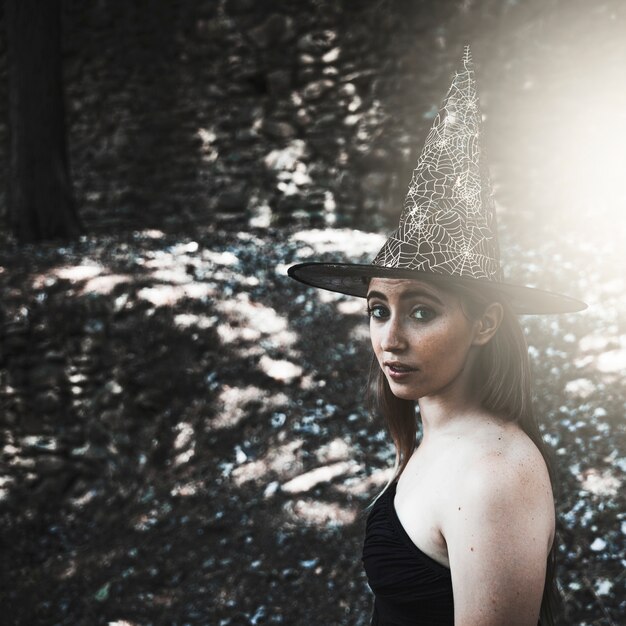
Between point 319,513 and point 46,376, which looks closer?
point 319,513

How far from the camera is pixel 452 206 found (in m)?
1.43

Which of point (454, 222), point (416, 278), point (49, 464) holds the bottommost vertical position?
point (49, 464)

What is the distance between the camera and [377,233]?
21.7ft

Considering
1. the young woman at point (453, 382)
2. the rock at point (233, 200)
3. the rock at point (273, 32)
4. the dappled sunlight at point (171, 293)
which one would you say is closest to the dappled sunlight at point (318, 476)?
the dappled sunlight at point (171, 293)

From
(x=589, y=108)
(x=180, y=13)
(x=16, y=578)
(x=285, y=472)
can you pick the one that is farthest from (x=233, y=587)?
(x=180, y=13)

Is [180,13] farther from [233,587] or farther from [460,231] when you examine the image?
[460,231]

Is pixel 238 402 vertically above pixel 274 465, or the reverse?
pixel 238 402

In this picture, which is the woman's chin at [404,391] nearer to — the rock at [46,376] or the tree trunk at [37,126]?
the rock at [46,376]

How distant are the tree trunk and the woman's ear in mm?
5821

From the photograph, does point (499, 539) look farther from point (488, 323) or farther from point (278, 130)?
point (278, 130)

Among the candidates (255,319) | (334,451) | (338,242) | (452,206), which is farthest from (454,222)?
(338,242)

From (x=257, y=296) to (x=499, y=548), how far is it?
4420 millimetres


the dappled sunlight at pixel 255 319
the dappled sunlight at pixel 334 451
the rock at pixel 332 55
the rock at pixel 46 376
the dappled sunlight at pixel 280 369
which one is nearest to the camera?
the dappled sunlight at pixel 334 451

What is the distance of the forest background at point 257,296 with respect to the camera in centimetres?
374
